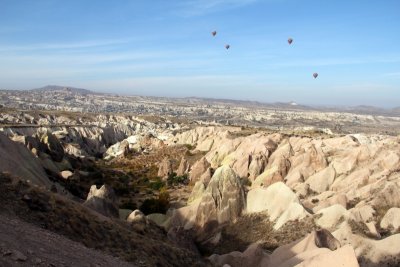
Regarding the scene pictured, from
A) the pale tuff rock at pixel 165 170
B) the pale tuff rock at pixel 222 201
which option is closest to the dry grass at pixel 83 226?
the pale tuff rock at pixel 222 201

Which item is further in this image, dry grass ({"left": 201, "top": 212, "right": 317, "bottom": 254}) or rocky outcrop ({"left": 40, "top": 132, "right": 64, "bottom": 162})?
rocky outcrop ({"left": 40, "top": 132, "right": 64, "bottom": 162})

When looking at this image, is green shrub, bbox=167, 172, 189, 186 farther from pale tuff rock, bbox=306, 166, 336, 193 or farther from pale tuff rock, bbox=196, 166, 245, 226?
pale tuff rock, bbox=196, 166, 245, 226

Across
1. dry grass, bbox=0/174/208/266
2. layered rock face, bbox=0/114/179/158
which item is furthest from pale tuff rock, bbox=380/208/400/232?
layered rock face, bbox=0/114/179/158

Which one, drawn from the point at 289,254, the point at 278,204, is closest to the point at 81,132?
the point at 278,204

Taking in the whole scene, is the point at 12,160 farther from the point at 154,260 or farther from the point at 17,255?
the point at 17,255

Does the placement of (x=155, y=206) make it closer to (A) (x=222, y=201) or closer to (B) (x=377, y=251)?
(A) (x=222, y=201)

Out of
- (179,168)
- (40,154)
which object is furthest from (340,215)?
(179,168)
